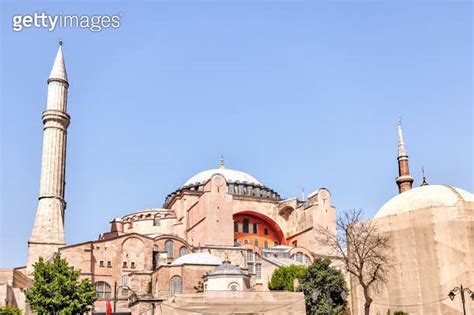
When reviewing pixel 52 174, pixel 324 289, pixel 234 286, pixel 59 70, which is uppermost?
pixel 59 70

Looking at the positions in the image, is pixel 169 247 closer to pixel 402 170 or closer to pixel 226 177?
pixel 226 177

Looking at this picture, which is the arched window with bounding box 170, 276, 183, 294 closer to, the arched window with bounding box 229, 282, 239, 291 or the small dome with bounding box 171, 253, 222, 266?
the small dome with bounding box 171, 253, 222, 266

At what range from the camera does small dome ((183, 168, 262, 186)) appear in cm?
5209

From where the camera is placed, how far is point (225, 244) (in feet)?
138

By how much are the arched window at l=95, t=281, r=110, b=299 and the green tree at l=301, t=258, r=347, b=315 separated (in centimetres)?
1197

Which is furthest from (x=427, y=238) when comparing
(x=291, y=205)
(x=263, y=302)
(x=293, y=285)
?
(x=291, y=205)

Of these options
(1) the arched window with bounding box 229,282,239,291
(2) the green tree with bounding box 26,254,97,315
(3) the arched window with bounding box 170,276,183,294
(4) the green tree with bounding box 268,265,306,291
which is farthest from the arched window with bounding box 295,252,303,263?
(2) the green tree with bounding box 26,254,97,315

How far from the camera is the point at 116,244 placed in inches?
1547

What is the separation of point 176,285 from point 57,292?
9039mm

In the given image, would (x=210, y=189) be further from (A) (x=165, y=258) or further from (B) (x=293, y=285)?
(B) (x=293, y=285)

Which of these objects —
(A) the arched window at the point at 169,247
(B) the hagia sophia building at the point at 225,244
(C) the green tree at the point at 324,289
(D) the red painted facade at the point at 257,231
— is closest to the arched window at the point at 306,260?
(B) the hagia sophia building at the point at 225,244

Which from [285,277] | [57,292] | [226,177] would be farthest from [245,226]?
[57,292]

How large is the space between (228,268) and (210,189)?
10.5 meters

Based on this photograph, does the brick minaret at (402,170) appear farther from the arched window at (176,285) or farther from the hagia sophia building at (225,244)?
the arched window at (176,285)
